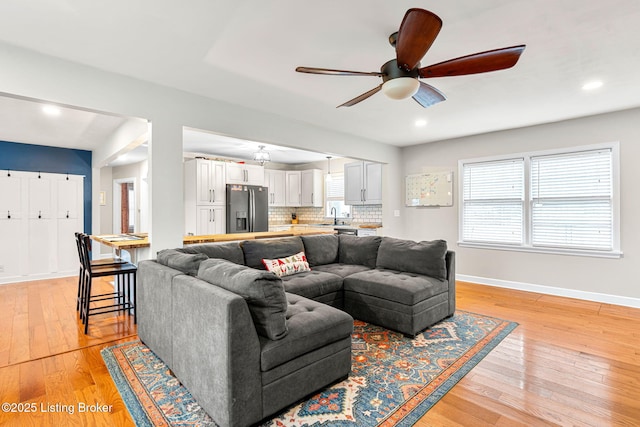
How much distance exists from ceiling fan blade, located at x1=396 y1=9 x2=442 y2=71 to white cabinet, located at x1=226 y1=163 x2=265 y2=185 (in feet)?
17.0

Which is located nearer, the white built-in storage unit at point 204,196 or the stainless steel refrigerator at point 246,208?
the white built-in storage unit at point 204,196

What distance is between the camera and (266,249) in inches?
146

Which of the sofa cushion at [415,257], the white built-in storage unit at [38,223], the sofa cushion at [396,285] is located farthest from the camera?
the white built-in storage unit at [38,223]

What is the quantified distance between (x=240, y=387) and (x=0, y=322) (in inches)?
140

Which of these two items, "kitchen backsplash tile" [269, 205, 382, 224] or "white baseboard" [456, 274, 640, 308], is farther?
"kitchen backsplash tile" [269, 205, 382, 224]

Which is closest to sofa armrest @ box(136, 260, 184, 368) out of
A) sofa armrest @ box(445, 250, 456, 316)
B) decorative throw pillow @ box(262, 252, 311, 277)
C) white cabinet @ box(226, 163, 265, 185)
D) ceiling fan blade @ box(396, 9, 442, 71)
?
decorative throw pillow @ box(262, 252, 311, 277)

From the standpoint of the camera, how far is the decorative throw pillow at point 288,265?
3562 mm

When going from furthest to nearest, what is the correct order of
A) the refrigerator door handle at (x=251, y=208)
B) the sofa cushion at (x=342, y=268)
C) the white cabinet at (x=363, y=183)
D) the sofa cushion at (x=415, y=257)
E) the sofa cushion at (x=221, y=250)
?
the refrigerator door handle at (x=251, y=208)
the white cabinet at (x=363, y=183)
the sofa cushion at (x=342, y=268)
the sofa cushion at (x=415, y=257)
the sofa cushion at (x=221, y=250)

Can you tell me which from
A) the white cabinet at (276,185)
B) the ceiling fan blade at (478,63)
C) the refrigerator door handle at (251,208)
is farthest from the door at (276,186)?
the ceiling fan blade at (478,63)

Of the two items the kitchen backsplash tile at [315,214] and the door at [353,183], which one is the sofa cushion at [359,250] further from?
the kitchen backsplash tile at [315,214]

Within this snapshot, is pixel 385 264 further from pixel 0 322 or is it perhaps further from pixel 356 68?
pixel 0 322

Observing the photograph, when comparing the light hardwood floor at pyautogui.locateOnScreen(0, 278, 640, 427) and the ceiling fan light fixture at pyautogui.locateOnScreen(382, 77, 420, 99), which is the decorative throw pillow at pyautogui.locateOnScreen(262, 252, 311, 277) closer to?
the light hardwood floor at pyautogui.locateOnScreen(0, 278, 640, 427)

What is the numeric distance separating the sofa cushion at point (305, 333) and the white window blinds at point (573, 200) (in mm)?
4023

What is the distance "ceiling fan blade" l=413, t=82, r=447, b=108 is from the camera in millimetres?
2570
